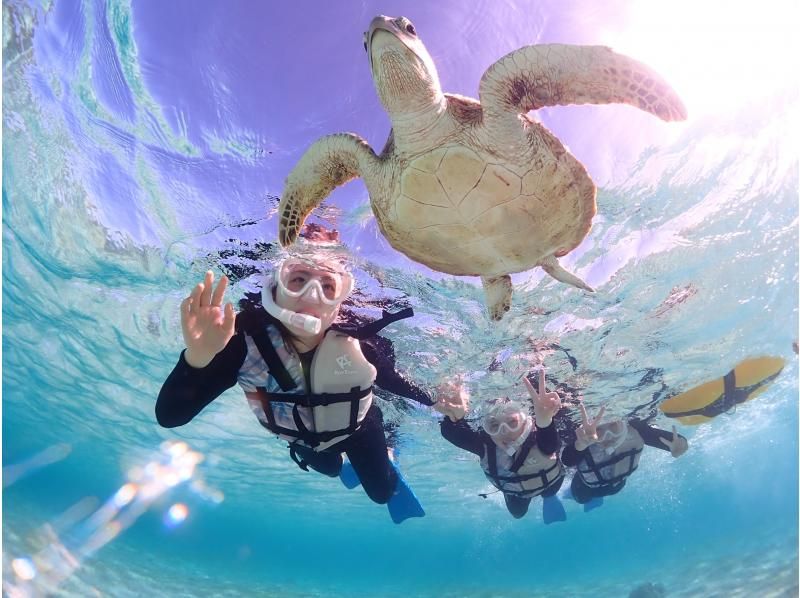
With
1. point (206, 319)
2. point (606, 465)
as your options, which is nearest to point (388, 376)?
point (206, 319)

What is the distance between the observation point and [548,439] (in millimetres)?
8266

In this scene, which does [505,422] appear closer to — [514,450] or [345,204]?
[514,450]

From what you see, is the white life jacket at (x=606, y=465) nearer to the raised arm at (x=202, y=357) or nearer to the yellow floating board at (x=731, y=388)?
the yellow floating board at (x=731, y=388)

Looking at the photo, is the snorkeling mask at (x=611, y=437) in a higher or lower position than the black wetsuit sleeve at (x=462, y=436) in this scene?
lower

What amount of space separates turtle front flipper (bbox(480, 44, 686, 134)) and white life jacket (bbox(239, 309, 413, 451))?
2306mm

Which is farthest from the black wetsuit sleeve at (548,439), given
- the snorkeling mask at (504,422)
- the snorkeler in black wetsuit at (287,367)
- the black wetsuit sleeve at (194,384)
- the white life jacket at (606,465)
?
the black wetsuit sleeve at (194,384)

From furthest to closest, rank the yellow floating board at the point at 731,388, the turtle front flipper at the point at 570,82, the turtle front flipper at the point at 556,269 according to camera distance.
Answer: the yellow floating board at the point at 731,388 < the turtle front flipper at the point at 556,269 < the turtle front flipper at the point at 570,82

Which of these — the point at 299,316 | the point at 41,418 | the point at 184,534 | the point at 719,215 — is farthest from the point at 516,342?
the point at 184,534

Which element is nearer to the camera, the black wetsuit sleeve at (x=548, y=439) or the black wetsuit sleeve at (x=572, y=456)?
the black wetsuit sleeve at (x=548, y=439)

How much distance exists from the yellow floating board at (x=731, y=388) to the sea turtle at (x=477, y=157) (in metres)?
8.71

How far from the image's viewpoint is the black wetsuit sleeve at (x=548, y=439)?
316 inches

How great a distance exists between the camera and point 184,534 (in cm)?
8306

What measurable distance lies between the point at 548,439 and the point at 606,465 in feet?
10.0

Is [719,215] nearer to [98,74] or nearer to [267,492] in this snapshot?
[98,74]
